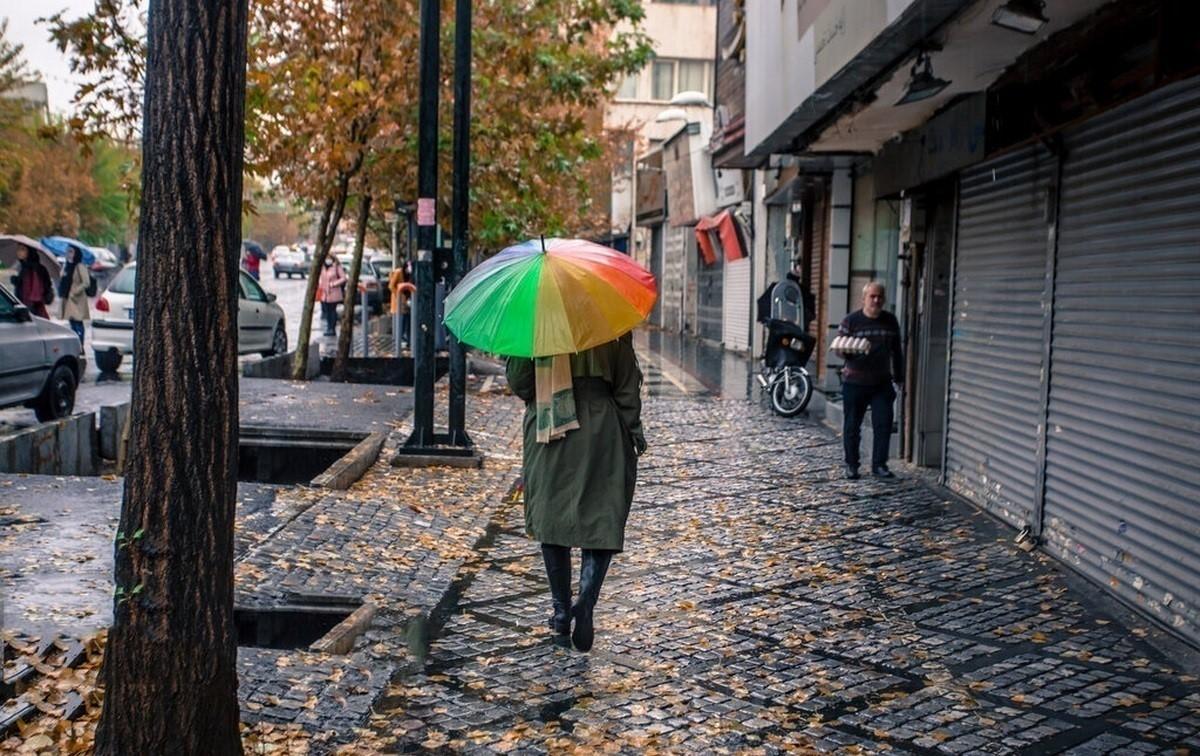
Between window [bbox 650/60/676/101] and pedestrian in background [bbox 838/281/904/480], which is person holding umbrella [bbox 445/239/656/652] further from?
window [bbox 650/60/676/101]

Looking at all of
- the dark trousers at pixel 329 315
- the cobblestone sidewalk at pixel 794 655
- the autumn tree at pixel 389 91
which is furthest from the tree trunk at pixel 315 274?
the dark trousers at pixel 329 315

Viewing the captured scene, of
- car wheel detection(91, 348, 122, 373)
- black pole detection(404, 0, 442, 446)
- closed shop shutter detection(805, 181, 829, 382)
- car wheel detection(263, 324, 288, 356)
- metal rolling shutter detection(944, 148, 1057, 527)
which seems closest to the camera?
metal rolling shutter detection(944, 148, 1057, 527)

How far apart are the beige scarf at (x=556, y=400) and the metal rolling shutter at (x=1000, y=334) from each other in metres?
4.05

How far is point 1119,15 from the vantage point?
691 cm

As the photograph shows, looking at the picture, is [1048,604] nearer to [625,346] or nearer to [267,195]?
[625,346]

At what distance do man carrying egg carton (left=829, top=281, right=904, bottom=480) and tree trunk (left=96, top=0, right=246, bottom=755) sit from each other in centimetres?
771

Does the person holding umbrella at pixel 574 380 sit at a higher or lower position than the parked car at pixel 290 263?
lower

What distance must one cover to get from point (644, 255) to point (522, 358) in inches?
1592

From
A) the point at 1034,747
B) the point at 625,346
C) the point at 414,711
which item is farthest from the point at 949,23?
the point at 414,711

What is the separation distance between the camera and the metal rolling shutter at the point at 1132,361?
248 inches

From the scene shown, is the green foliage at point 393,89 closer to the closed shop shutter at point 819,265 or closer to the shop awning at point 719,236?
the closed shop shutter at point 819,265

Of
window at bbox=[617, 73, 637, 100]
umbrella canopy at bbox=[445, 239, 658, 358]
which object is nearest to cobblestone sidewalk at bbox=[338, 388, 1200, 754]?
umbrella canopy at bbox=[445, 239, 658, 358]

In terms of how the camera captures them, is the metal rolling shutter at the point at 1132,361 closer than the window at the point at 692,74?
Yes

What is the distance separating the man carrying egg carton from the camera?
1088 cm
